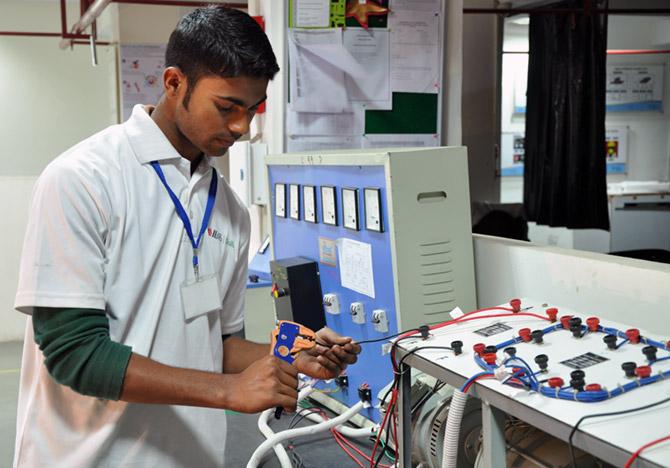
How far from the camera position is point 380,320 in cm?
221

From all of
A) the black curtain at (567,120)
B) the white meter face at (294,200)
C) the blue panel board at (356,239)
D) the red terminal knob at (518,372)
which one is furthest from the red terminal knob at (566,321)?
the black curtain at (567,120)

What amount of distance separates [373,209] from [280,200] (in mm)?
713

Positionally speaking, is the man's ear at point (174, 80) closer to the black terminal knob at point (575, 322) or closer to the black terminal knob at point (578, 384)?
the black terminal knob at point (578, 384)

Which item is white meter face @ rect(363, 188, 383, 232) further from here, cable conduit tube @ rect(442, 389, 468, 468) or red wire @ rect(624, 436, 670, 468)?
red wire @ rect(624, 436, 670, 468)

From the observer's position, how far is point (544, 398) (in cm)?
118

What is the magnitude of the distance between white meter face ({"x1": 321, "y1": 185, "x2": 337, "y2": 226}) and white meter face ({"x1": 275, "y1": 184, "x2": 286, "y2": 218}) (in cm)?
31

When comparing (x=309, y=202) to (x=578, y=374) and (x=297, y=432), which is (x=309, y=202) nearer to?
(x=297, y=432)

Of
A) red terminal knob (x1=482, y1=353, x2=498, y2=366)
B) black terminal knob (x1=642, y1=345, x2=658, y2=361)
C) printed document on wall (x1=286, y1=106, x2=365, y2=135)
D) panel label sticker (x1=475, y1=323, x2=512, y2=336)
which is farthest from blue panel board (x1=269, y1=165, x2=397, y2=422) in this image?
black terminal knob (x1=642, y1=345, x2=658, y2=361)

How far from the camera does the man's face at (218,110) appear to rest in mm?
1086

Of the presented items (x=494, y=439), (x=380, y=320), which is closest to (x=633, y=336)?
(x=494, y=439)

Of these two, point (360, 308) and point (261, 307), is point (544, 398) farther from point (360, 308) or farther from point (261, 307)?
point (261, 307)

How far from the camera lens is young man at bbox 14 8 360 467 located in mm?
971

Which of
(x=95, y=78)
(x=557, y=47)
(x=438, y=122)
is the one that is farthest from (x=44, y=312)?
(x=95, y=78)

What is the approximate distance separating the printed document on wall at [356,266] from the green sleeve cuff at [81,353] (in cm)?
134
